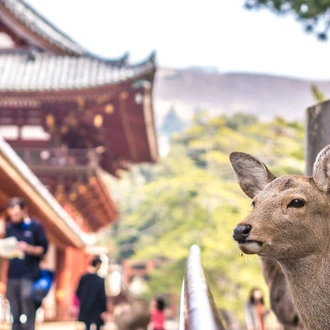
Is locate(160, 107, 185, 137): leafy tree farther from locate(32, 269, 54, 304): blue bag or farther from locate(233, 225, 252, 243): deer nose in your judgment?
locate(233, 225, 252, 243): deer nose

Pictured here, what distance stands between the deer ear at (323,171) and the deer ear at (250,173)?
27 centimetres

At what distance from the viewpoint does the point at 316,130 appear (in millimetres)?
3982

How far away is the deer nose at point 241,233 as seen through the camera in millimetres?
2256

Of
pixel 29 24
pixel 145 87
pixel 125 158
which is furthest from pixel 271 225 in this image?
pixel 125 158

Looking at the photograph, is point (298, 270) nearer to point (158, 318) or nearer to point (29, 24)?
point (158, 318)

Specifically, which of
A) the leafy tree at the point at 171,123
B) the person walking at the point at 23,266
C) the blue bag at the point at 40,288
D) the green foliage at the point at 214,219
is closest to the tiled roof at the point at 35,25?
the green foliage at the point at 214,219

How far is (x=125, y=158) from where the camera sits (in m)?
23.0

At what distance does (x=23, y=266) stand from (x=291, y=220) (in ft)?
13.4

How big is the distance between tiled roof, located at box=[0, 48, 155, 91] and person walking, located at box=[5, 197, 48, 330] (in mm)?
9933

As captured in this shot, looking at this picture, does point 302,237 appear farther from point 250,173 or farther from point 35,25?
point 35,25

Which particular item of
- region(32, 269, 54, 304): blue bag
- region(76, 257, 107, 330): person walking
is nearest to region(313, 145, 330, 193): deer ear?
region(32, 269, 54, 304): blue bag

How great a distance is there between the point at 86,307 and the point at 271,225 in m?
6.03

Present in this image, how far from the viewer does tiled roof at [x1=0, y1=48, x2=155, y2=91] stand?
15914mm

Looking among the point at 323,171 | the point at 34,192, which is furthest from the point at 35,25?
the point at 323,171
